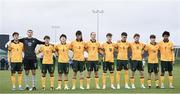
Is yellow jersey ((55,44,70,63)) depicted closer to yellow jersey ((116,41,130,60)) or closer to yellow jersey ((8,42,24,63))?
yellow jersey ((8,42,24,63))

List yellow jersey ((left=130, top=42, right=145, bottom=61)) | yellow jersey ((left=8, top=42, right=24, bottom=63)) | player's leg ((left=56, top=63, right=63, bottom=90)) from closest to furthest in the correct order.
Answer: player's leg ((left=56, top=63, right=63, bottom=90)) < yellow jersey ((left=8, top=42, right=24, bottom=63)) < yellow jersey ((left=130, top=42, right=145, bottom=61))

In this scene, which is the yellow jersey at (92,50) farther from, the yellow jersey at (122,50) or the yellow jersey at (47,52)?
the yellow jersey at (47,52)

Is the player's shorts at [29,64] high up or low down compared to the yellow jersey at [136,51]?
down

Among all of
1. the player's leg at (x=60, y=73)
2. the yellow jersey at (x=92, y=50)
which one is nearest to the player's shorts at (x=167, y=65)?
the yellow jersey at (x=92, y=50)

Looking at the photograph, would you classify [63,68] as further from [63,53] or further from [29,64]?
[29,64]

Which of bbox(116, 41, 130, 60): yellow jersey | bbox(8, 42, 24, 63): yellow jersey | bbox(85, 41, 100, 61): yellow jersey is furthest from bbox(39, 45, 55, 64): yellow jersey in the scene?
bbox(116, 41, 130, 60): yellow jersey

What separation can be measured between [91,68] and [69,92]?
212 centimetres

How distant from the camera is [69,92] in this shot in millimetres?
20328

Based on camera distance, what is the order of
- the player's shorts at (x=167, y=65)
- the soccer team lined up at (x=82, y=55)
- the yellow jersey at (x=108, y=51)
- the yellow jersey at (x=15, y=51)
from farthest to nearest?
the player's shorts at (x=167, y=65) → the yellow jersey at (x=108, y=51) → the yellow jersey at (x=15, y=51) → the soccer team lined up at (x=82, y=55)

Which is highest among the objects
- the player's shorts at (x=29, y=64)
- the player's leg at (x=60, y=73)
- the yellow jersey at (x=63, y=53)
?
the yellow jersey at (x=63, y=53)

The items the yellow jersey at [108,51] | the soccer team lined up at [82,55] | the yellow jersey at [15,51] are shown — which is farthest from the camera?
the yellow jersey at [108,51]

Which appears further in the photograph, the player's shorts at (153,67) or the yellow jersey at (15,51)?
the player's shorts at (153,67)

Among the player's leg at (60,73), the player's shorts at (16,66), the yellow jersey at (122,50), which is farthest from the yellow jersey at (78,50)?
the player's shorts at (16,66)

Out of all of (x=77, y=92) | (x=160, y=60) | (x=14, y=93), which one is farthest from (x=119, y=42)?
(x=14, y=93)
